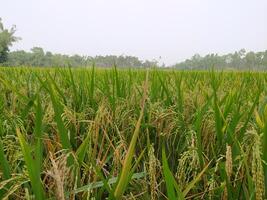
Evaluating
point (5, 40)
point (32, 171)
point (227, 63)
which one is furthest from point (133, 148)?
point (5, 40)

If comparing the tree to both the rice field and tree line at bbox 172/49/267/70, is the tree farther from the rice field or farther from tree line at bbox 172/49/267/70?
the rice field

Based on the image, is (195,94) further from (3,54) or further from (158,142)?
(3,54)

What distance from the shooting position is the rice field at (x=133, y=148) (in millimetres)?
507

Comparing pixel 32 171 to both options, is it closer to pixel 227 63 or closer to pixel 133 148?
→ pixel 133 148

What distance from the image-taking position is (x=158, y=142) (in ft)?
3.25

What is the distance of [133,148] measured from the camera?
462 millimetres

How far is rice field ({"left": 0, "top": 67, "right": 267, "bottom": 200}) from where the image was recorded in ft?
1.66

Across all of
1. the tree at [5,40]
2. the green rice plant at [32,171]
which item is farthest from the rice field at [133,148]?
the tree at [5,40]

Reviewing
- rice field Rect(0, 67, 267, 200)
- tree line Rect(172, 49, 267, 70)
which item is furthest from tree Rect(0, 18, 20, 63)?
rice field Rect(0, 67, 267, 200)

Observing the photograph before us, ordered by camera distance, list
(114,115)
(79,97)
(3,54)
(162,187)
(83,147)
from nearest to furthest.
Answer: (83,147)
(162,187)
(114,115)
(79,97)
(3,54)

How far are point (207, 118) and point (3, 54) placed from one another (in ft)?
171

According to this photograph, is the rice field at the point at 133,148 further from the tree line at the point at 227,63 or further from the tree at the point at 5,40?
the tree at the point at 5,40

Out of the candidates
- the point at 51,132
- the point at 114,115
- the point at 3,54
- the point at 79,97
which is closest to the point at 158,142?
the point at 114,115

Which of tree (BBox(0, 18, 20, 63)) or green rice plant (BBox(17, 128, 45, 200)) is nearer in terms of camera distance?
green rice plant (BBox(17, 128, 45, 200))
